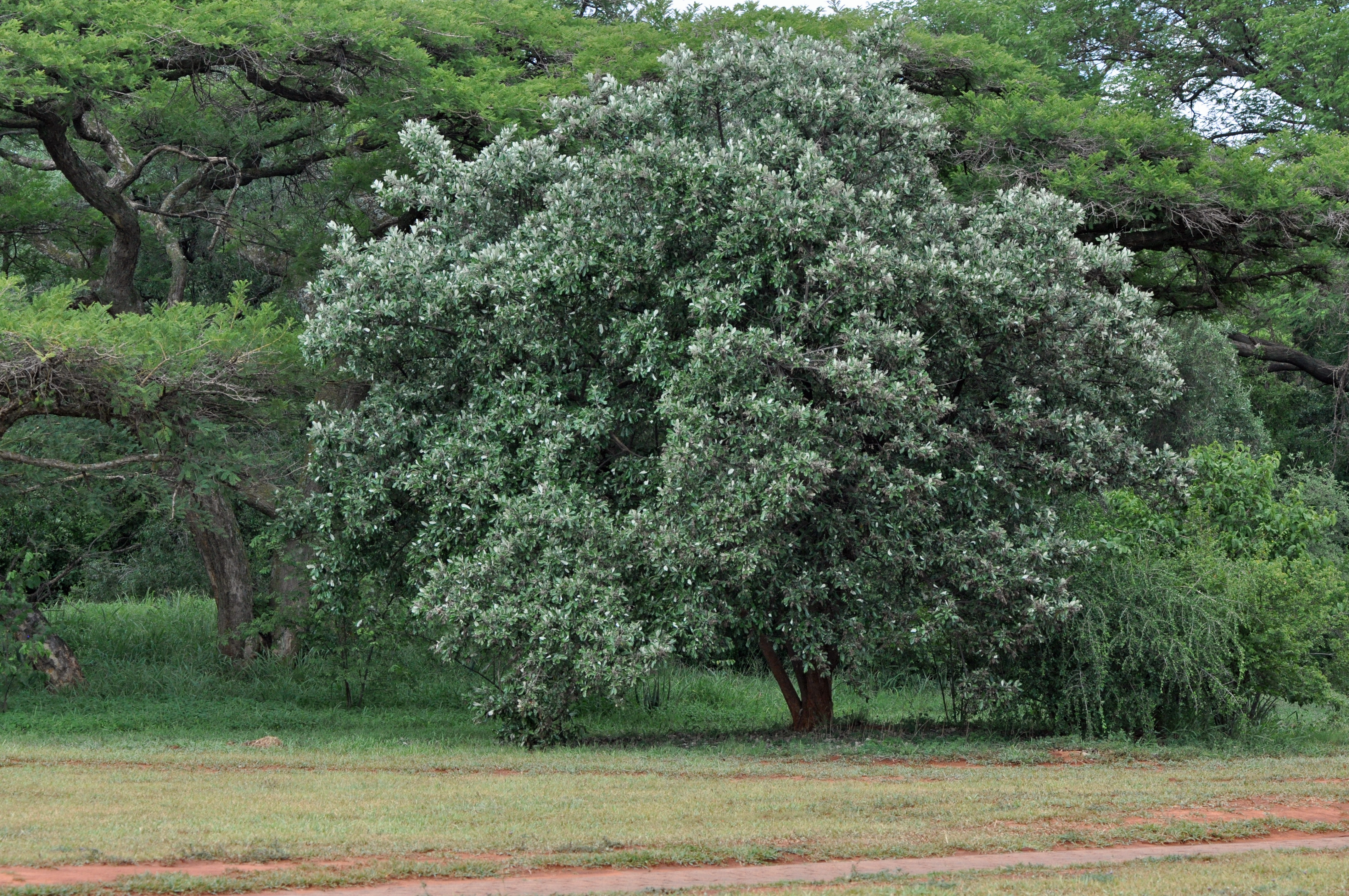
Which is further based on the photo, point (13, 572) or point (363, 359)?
point (13, 572)

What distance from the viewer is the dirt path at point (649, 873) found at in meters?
6.91

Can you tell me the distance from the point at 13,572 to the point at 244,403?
3828 millimetres

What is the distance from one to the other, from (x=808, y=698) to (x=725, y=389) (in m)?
5.08

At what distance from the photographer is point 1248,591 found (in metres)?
14.2

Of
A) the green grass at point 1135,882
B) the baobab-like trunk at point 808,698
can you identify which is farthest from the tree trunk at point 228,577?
the green grass at point 1135,882

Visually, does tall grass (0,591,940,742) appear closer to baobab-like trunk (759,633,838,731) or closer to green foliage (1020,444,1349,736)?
baobab-like trunk (759,633,838,731)

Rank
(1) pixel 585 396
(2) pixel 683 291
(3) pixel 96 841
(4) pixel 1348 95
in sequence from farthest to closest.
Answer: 1. (4) pixel 1348 95
2. (1) pixel 585 396
3. (2) pixel 683 291
4. (3) pixel 96 841

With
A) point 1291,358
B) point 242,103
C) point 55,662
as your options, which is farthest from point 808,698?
point 1291,358

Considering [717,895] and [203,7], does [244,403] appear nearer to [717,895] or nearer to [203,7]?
[203,7]

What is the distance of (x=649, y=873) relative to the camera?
7.54m

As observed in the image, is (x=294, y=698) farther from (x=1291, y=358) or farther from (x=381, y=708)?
(x=1291, y=358)

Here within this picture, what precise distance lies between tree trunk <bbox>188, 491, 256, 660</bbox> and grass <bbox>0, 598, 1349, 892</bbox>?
1.63 meters

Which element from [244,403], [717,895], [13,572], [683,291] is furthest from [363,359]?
[717,895]

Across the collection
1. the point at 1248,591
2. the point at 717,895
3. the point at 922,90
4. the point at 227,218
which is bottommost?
the point at 717,895
